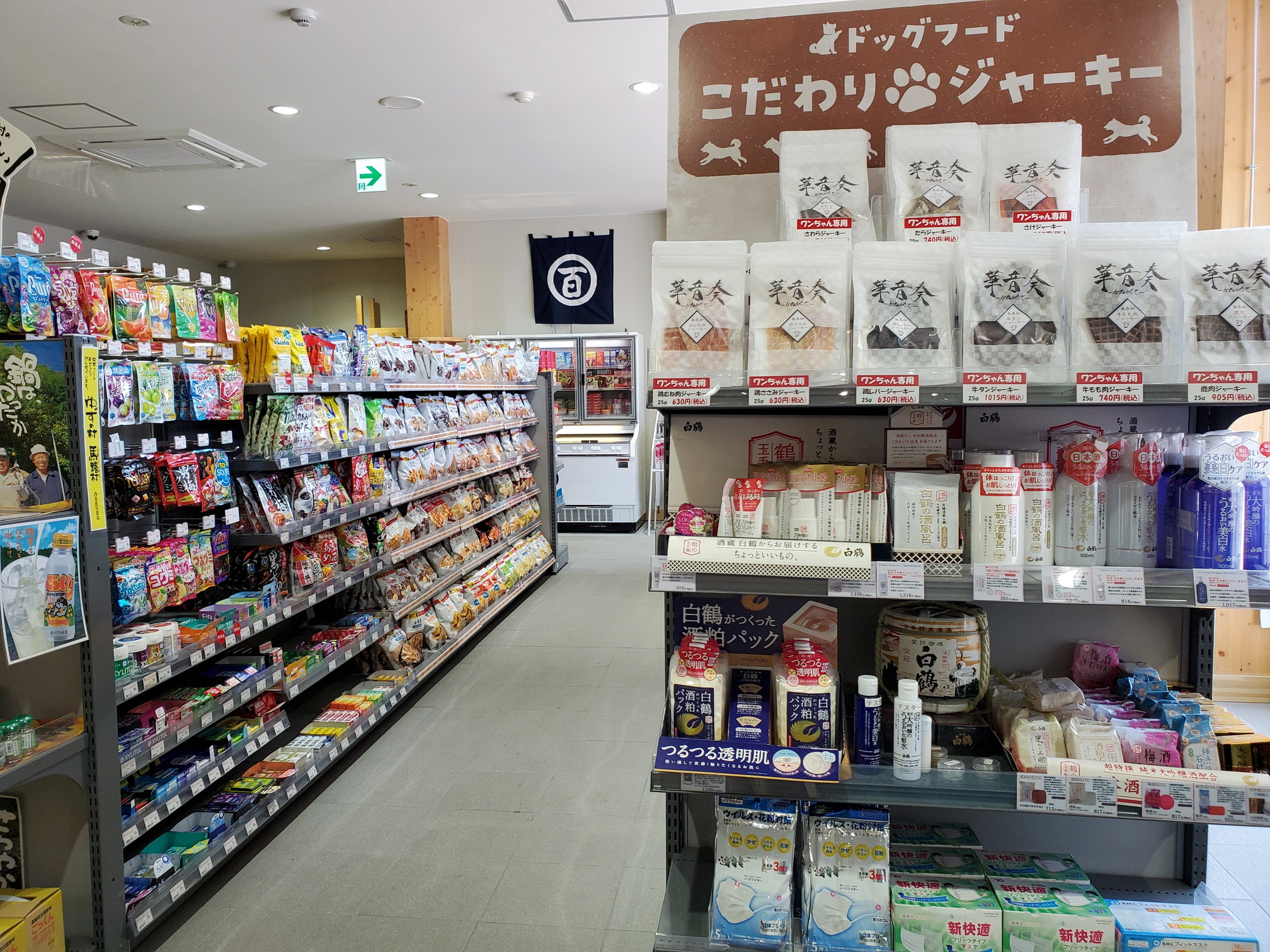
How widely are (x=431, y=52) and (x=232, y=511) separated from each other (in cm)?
329

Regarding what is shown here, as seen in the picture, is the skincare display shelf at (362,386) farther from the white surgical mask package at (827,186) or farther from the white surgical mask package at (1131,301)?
the white surgical mask package at (1131,301)

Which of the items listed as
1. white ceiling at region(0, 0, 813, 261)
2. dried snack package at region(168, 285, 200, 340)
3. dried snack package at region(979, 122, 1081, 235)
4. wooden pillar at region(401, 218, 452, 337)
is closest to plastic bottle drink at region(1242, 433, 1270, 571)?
dried snack package at region(979, 122, 1081, 235)

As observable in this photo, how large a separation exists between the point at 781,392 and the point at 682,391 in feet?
0.63

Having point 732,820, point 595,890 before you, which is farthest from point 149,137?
point 732,820

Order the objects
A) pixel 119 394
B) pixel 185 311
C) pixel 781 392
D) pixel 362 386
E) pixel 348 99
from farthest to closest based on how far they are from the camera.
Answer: pixel 348 99 → pixel 362 386 → pixel 185 311 → pixel 119 394 → pixel 781 392

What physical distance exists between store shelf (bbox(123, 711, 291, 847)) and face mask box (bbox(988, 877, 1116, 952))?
2.44m

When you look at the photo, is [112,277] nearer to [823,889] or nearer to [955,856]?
[823,889]

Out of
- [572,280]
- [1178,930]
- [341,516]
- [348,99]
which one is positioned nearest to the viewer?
[1178,930]

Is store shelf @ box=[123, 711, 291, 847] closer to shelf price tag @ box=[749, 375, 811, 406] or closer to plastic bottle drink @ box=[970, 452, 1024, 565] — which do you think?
shelf price tag @ box=[749, 375, 811, 406]

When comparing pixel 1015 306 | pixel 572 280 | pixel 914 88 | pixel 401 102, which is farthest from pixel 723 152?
pixel 572 280

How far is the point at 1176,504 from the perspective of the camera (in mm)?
1619

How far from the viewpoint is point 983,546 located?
1.60 meters

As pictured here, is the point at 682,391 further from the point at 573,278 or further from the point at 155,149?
the point at 573,278

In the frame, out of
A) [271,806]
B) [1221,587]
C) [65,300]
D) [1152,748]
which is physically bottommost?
[271,806]
